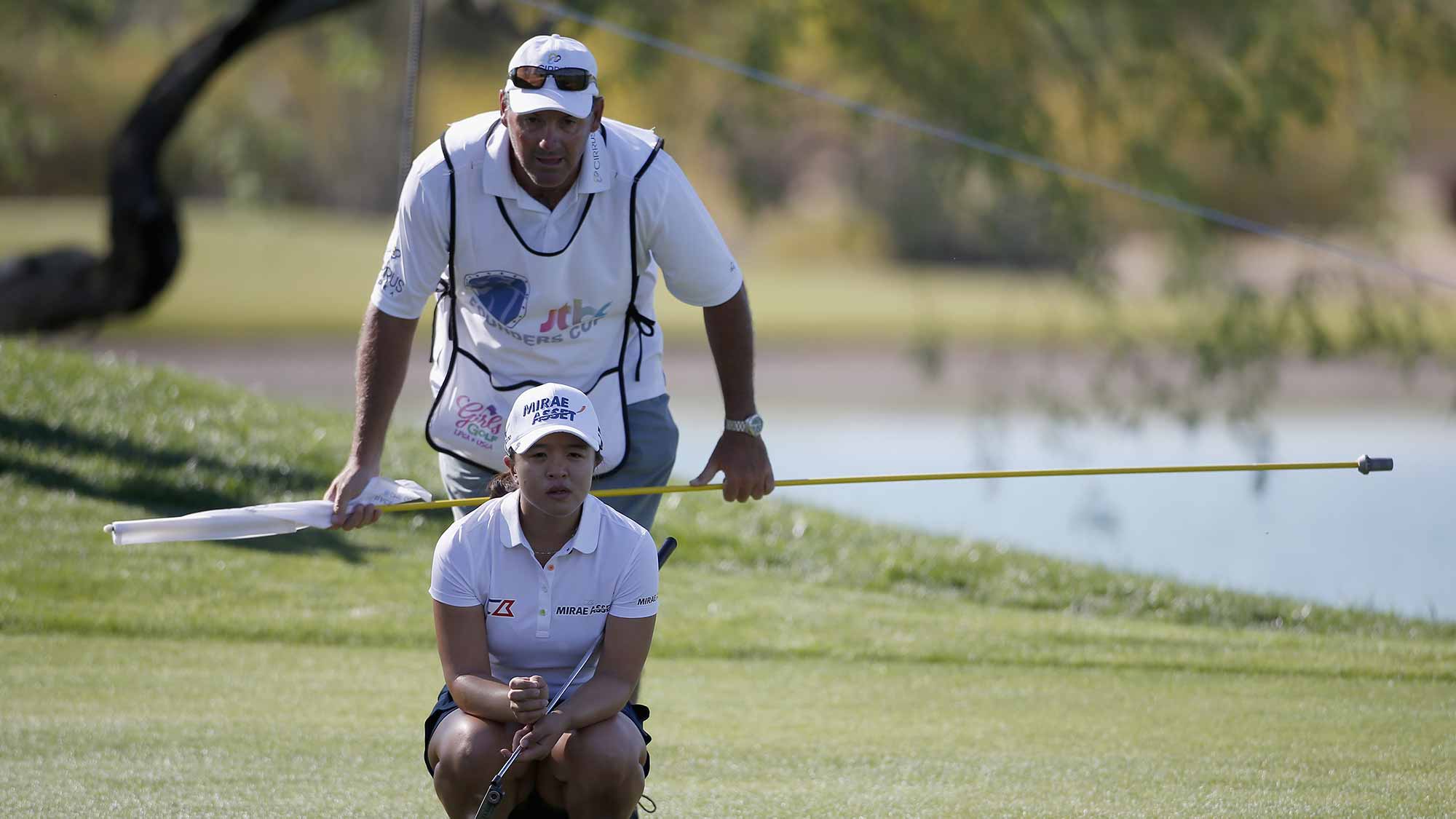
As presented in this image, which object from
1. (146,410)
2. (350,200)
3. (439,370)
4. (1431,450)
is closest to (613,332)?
(439,370)

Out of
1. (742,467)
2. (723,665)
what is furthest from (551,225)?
(723,665)

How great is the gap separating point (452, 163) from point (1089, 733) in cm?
262

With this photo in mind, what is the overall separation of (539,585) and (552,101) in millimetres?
1064

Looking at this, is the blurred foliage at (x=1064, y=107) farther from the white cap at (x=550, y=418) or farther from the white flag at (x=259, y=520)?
the white cap at (x=550, y=418)

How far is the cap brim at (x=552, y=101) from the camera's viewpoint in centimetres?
394

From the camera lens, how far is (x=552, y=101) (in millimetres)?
3939

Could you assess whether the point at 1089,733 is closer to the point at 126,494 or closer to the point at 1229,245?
the point at 126,494

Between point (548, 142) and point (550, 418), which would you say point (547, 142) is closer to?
point (548, 142)

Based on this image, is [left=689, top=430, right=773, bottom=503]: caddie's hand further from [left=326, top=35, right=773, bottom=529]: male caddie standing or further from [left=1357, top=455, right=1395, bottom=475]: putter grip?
[left=1357, top=455, right=1395, bottom=475]: putter grip

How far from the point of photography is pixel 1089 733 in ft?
17.7

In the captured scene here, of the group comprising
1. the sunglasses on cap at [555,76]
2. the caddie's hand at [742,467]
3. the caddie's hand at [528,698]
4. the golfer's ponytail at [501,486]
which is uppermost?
the sunglasses on cap at [555,76]

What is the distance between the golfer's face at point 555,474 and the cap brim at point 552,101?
2.52ft

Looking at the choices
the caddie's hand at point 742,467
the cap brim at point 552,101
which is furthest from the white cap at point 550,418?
the caddie's hand at point 742,467

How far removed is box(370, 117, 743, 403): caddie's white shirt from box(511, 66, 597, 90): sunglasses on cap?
172 mm
